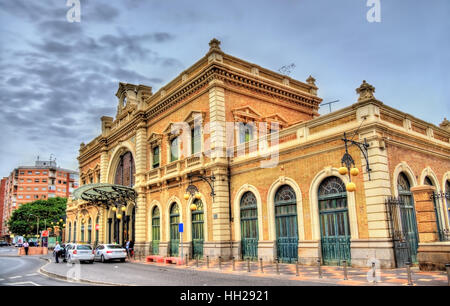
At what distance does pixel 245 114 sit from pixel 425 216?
13.0 meters

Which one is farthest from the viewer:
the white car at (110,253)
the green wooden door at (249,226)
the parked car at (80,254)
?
the white car at (110,253)

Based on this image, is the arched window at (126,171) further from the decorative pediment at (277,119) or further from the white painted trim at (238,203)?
the white painted trim at (238,203)

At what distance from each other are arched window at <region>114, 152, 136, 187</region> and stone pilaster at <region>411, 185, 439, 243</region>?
25212 millimetres

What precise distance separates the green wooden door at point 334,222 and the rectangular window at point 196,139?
983 cm

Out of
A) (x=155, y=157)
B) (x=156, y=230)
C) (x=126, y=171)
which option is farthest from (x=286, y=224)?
(x=126, y=171)

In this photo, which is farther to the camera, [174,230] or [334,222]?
[174,230]

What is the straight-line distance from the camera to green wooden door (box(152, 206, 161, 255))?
28672 millimetres

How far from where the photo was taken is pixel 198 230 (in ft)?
80.1

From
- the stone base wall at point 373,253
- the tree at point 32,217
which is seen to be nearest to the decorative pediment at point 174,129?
the stone base wall at point 373,253

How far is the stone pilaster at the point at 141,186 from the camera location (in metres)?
Answer: 30.0

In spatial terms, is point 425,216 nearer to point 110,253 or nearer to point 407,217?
point 407,217

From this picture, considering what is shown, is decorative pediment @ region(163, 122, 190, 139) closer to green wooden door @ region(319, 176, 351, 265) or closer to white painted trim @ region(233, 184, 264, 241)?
white painted trim @ region(233, 184, 264, 241)

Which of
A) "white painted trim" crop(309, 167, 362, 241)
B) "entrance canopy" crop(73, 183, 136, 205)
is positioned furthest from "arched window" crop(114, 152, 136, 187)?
"white painted trim" crop(309, 167, 362, 241)
